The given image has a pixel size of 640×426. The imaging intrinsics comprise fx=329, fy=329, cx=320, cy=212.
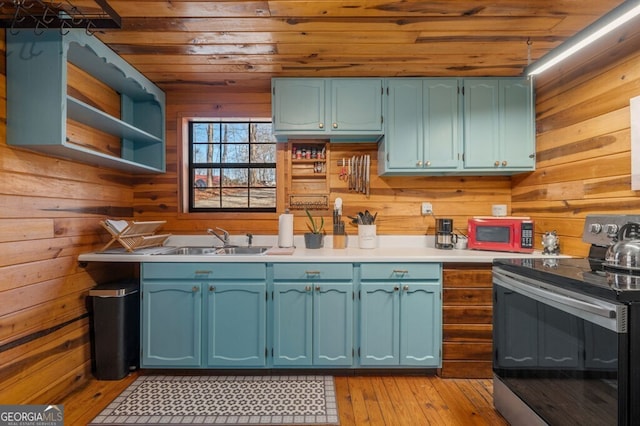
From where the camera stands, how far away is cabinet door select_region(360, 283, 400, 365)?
7.34ft

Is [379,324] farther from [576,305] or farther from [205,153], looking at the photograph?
[205,153]

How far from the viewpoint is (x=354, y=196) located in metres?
2.86

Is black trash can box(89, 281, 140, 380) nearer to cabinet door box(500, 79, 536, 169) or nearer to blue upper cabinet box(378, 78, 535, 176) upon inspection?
blue upper cabinet box(378, 78, 535, 176)

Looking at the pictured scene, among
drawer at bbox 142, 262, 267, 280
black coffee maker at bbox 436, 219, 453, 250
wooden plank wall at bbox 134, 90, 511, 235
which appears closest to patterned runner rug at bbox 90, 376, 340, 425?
drawer at bbox 142, 262, 267, 280

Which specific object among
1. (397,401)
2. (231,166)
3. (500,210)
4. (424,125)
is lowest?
(397,401)

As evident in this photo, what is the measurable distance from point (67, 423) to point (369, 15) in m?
2.79

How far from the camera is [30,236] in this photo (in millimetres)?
1848

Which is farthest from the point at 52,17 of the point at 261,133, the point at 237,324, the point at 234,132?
the point at 237,324

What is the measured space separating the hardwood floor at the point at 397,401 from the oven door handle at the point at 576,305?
31.9 inches

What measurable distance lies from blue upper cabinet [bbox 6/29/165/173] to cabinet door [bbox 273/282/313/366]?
57.3 inches

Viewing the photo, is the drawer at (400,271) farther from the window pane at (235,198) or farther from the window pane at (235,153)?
the window pane at (235,153)

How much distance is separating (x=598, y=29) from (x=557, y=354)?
55.6 inches

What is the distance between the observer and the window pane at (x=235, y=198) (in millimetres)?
3027

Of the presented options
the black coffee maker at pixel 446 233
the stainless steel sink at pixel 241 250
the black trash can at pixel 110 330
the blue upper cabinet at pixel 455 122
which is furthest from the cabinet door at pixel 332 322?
the black trash can at pixel 110 330
